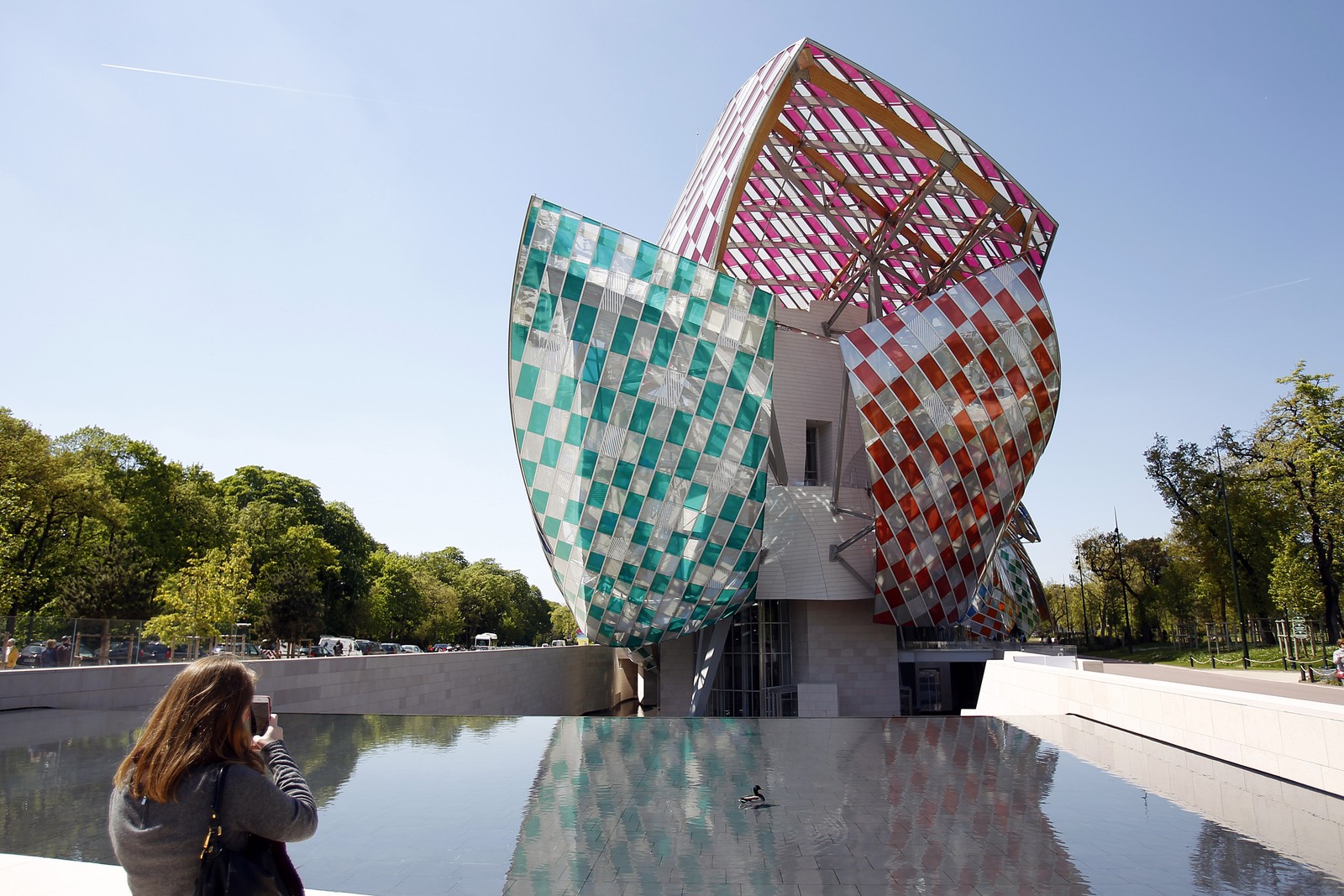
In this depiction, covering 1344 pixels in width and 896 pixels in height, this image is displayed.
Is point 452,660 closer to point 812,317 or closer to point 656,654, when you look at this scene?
point 656,654

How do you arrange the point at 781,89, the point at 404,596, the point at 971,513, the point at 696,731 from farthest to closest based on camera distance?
the point at 404,596 → the point at 971,513 → the point at 781,89 → the point at 696,731

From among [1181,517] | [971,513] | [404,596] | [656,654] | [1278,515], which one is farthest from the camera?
[404,596]

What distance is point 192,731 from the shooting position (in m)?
2.65

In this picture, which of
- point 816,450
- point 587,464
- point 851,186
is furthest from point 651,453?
point 851,186

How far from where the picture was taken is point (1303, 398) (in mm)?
39938

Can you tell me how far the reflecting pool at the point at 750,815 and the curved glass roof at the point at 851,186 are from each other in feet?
60.6

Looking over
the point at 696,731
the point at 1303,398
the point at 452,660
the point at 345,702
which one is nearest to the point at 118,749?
the point at 696,731

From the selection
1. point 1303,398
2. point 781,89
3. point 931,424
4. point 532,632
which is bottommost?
point 532,632

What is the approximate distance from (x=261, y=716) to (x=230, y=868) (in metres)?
0.60

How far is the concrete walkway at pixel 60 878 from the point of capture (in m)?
5.12

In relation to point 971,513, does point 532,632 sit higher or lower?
lower

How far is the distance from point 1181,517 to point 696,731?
158ft

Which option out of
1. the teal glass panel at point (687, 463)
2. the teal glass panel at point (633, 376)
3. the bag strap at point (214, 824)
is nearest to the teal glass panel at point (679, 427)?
the teal glass panel at point (687, 463)

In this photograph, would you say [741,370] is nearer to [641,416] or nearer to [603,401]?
[641,416]
